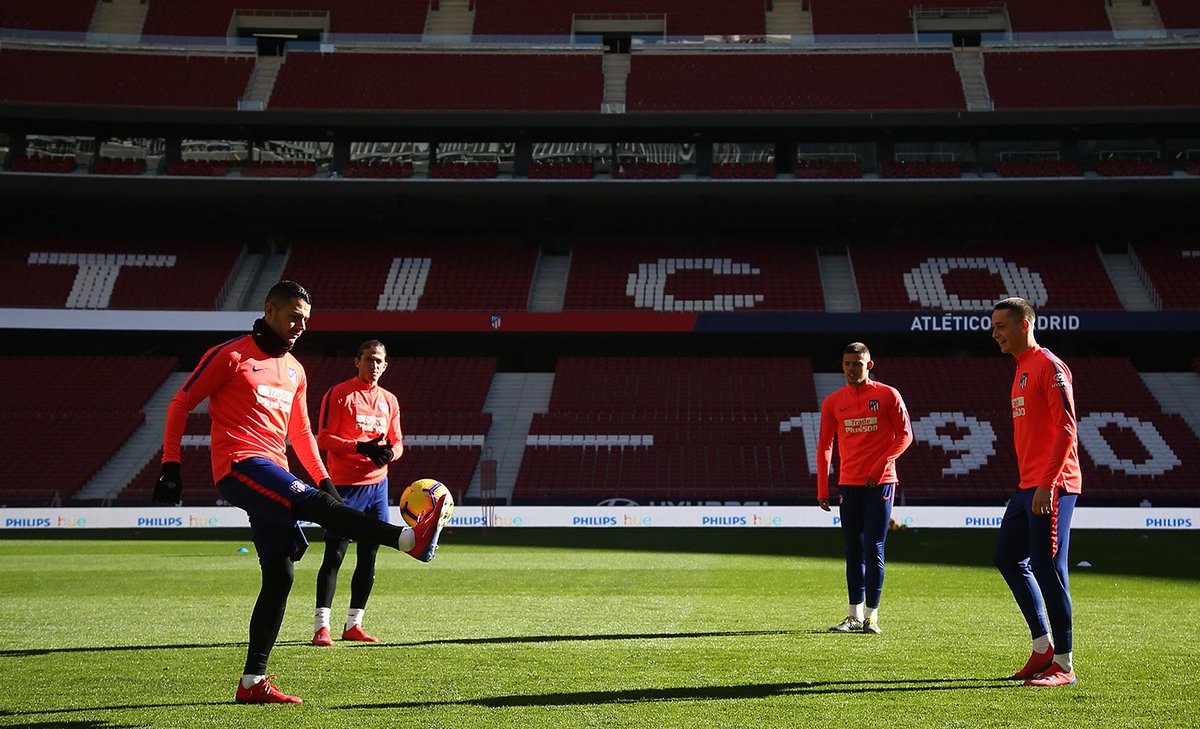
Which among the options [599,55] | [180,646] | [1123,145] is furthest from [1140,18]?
[180,646]

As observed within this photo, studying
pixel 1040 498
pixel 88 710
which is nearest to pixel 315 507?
pixel 88 710

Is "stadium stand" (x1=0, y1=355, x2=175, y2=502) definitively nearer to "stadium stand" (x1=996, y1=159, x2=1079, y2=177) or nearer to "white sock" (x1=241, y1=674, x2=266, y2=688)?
"white sock" (x1=241, y1=674, x2=266, y2=688)

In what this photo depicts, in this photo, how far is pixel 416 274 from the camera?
39219 mm

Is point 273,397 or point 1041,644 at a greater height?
point 273,397

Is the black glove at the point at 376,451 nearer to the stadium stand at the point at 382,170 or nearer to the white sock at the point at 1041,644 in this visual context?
the white sock at the point at 1041,644

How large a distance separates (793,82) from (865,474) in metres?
33.3

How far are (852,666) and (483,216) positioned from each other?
35.2 m

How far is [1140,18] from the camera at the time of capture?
42469mm

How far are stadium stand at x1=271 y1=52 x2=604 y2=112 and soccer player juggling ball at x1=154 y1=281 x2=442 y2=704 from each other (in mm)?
33211

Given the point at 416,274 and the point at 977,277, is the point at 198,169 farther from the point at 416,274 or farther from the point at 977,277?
the point at 977,277

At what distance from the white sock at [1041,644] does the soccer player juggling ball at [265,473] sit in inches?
151

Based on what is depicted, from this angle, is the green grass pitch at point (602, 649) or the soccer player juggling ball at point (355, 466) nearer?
the green grass pitch at point (602, 649)

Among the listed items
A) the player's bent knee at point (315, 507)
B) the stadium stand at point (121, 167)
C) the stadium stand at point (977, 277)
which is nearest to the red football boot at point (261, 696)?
the player's bent knee at point (315, 507)

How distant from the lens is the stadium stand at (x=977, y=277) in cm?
3694
